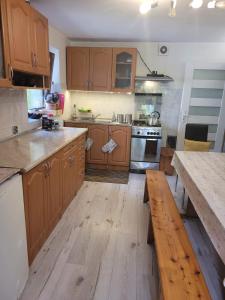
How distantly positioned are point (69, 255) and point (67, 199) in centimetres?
77

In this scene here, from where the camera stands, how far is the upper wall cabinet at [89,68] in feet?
12.2

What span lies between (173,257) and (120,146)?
8.64ft

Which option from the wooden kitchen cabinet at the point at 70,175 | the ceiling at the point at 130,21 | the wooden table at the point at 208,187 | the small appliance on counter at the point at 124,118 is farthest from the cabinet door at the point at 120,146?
the ceiling at the point at 130,21

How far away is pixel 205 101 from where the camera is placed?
396cm

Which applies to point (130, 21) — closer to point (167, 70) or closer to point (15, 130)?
point (167, 70)

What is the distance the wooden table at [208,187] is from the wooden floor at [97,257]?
68cm

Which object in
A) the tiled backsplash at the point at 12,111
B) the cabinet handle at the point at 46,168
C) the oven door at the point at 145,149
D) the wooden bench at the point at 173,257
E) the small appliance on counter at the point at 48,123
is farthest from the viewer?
the oven door at the point at 145,149

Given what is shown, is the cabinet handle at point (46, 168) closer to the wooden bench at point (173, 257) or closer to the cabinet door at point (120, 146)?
the wooden bench at point (173, 257)

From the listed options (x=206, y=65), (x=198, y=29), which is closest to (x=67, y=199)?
(x=198, y=29)

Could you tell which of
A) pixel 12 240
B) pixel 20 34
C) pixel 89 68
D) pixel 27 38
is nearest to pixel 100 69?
pixel 89 68

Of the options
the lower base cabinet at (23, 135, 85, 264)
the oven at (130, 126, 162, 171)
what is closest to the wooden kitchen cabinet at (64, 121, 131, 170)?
the oven at (130, 126, 162, 171)

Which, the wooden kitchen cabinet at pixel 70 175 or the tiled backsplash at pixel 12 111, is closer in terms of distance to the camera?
the tiled backsplash at pixel 12 111

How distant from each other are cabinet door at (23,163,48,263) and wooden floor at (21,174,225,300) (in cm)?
16

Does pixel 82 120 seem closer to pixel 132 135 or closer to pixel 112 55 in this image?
pixel 132 135
